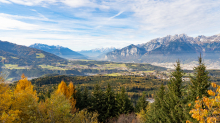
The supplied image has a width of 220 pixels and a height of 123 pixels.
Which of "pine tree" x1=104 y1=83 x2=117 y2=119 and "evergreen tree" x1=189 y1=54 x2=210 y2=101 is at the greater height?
"evergreen tree" x1=189 y1=54 x2=210 y2=101

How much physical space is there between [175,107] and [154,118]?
9235mm

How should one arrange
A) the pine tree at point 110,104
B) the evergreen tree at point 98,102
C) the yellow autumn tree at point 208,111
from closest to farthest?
the yellow autumn tree at point 208,111
the pine tree at point 110,104
the evergreen tree at point 98,102

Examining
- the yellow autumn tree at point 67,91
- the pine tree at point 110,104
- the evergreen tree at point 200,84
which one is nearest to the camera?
the evergreen tree at point 200,84

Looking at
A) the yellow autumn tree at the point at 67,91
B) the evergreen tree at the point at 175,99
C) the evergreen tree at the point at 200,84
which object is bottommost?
the yellow autumn tree at the point at 67,91

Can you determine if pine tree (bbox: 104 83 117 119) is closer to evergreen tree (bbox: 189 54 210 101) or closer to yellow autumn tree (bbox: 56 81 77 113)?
yellow autumn tree (bbox: 56 81 77 113)

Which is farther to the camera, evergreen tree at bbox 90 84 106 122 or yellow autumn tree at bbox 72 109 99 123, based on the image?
evergreen tree at bbox 90 84 106 122

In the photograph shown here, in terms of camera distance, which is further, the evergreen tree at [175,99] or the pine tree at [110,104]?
the pine tree at [110,104]

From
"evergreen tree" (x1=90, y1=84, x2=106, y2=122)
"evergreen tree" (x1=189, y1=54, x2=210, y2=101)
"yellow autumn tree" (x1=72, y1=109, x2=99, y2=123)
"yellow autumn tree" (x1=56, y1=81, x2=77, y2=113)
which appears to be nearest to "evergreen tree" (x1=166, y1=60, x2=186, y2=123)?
"evergreen tree" (x1=189, y1=54, x2=210, y2=101)

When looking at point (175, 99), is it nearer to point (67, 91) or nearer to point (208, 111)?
point (208, 111)

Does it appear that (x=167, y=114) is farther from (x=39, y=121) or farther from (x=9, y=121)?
(x=9, y=121)

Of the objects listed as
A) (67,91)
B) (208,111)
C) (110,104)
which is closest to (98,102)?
(110,104)

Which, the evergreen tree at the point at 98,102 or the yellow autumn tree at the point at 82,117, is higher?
the yellow autumn tree at the point at 82,117

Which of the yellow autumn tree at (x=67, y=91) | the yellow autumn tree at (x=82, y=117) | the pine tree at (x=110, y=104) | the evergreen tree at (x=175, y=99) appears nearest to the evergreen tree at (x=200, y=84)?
the evergreen tree at (x=175, y=99)

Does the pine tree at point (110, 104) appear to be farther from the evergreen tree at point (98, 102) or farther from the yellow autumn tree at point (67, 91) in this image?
the yellow autumn tree at point (67, 91)
